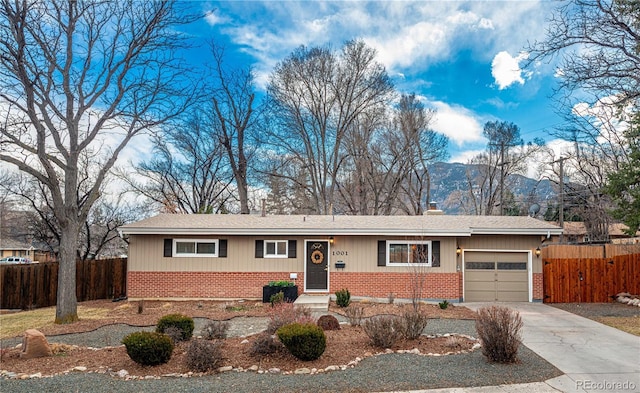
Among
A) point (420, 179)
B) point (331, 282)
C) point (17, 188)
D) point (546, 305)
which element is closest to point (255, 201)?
point (420, 179)

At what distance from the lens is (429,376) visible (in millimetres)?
5906

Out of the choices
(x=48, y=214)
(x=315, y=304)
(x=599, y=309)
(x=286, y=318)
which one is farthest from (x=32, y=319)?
(x=599, y=309)

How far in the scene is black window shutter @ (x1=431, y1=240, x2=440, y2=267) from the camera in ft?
46.9

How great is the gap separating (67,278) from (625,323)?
13997 mm

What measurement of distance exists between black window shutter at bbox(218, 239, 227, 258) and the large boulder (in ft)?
24.5

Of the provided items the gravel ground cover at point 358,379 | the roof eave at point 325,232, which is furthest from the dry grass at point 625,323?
the gravel ground cover at point 358,379

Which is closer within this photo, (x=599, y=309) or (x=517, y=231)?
(x=599, y=309)

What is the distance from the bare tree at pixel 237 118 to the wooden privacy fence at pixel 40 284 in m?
11.0

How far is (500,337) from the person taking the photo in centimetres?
639

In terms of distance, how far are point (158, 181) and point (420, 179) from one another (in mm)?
17044

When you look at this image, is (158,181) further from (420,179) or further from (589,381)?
(589,381)

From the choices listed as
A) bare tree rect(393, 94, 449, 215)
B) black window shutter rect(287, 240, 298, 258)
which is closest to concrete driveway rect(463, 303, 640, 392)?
black window shutter rect(287, 240, 298, 258)

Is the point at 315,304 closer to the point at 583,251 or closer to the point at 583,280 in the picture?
the point at 583,280

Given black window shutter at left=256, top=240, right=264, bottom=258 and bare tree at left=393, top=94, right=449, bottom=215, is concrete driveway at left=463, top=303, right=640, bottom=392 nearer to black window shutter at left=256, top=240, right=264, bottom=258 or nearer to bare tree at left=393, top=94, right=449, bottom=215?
black window shutter at left=256, top=240, right=264, bottom=258
